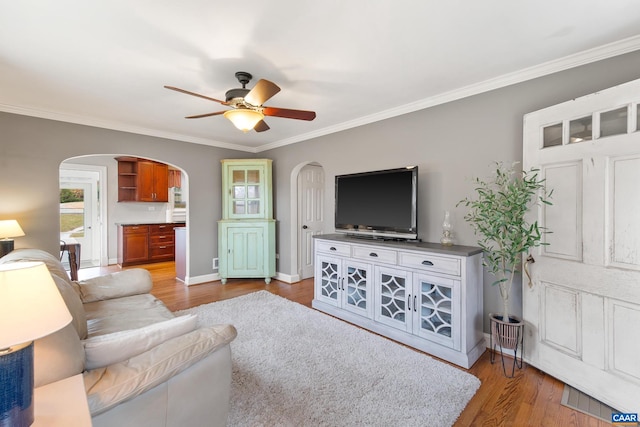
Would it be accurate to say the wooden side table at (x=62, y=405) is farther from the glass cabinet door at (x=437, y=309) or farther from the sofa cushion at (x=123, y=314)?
the glass cabinet door at (x=437, y=309)

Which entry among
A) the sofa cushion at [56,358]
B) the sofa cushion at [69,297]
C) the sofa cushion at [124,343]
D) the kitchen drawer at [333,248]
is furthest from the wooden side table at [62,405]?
the kitchen drawer at [333,248]

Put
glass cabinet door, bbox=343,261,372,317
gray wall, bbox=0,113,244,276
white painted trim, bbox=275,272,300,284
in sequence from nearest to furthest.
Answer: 1. glass cabinet door, bbox=343,261,372,317
2. gray wall, bbox=0,113,244,276
3. white painted trim, bbox=275,272,300,284

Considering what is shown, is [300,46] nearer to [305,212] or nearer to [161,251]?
[305,212]

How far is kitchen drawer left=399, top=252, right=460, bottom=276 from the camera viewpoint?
93.5 inches

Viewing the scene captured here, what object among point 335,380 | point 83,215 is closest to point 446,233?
point 335,380

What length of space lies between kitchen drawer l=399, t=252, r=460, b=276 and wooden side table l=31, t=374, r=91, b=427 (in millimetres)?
2359

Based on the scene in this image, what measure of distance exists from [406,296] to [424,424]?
3.69 ft

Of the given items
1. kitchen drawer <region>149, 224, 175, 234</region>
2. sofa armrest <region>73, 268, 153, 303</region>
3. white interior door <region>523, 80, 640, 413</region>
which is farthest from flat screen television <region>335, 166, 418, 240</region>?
kitchen drawer <region>149, 224, 175, 234</region>

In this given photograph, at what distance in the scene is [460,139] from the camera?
2781mm

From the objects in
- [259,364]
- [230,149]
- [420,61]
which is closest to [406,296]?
[259,364]

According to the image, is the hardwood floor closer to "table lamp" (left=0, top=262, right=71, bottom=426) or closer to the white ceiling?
"table lamp" (left=0, top=262, right=71, bottom=426)

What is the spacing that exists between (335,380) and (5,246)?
3.48 meters

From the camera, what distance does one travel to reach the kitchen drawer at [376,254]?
279cm

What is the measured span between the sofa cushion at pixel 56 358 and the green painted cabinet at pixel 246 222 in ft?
11.9
